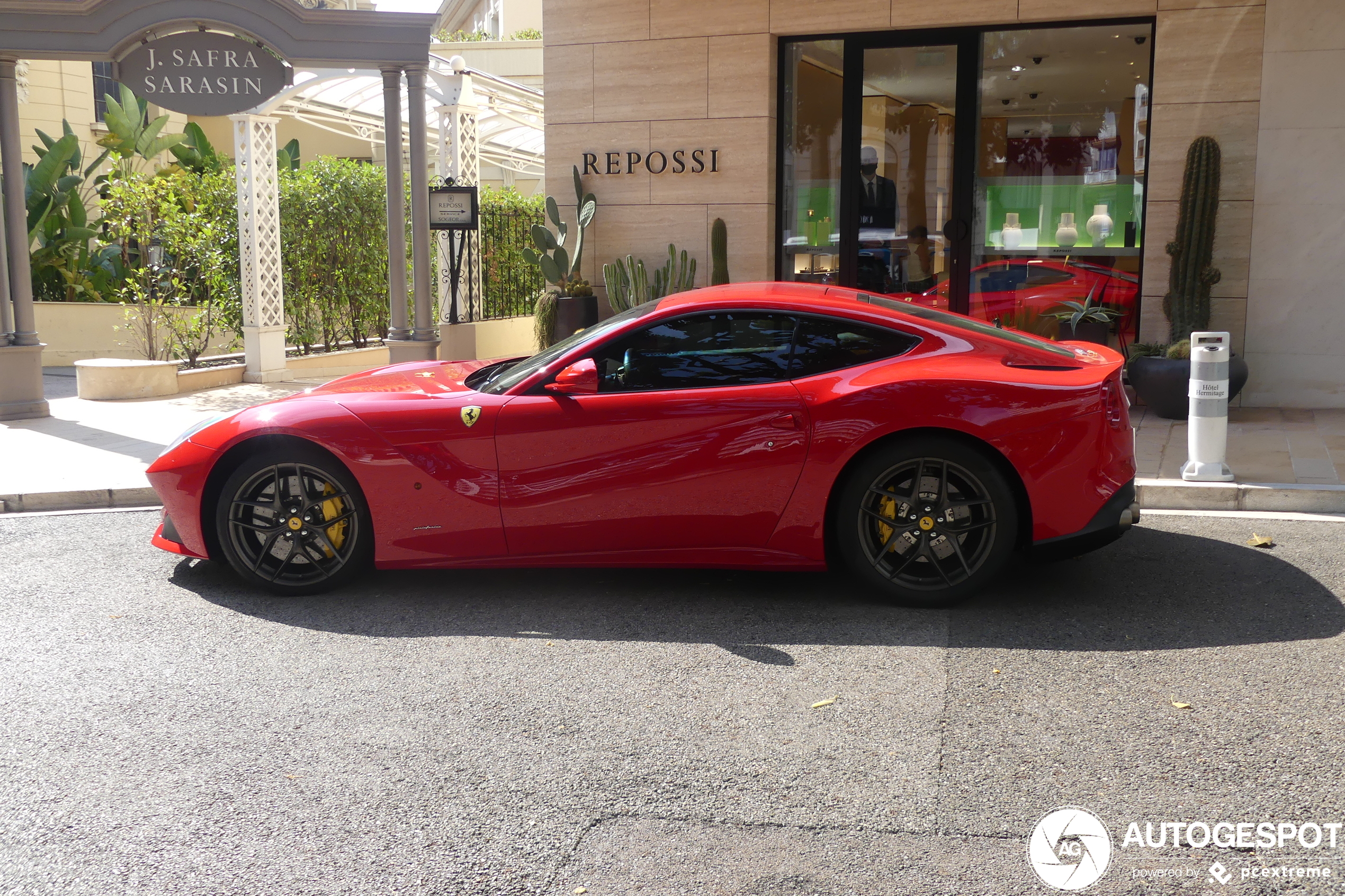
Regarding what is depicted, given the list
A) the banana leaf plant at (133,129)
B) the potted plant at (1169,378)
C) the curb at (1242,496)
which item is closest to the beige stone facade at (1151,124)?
the potted plant at (1169,378)

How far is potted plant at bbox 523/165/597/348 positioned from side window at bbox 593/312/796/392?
6.69m

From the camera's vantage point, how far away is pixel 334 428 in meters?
5.47

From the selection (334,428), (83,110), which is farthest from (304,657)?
(83,110)

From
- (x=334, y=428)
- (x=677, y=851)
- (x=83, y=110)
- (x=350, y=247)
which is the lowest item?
(x=677, y=851)

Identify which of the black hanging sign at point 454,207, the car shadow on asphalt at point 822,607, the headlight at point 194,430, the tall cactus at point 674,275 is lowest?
the car shadow on asphalt at point 822,607

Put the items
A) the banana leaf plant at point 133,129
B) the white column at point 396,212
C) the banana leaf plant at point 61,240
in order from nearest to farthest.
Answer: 1. the white column at point 396,212
2. the banana leaf plant at point 61,240
3. the banana leaf plant at point 133,129

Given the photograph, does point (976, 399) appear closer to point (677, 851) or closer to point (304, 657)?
point (677, 851)

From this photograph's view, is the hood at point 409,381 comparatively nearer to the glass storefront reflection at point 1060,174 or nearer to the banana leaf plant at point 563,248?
the banana leaf plant at point 563,248

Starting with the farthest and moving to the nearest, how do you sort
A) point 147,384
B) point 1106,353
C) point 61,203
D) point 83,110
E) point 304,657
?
1. point 83,110
2. point 61,203
3. point 147,384
4. point 1106,353
5. point 304,657

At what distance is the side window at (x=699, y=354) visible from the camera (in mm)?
5422

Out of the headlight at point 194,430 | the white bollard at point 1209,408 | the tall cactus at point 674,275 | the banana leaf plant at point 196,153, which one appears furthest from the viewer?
the banana leaf plant at point 196,153

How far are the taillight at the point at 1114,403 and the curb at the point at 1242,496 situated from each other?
1.97 meters

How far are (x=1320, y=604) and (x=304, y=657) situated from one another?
431 cm

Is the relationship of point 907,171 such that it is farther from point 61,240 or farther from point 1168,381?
point 61,240
